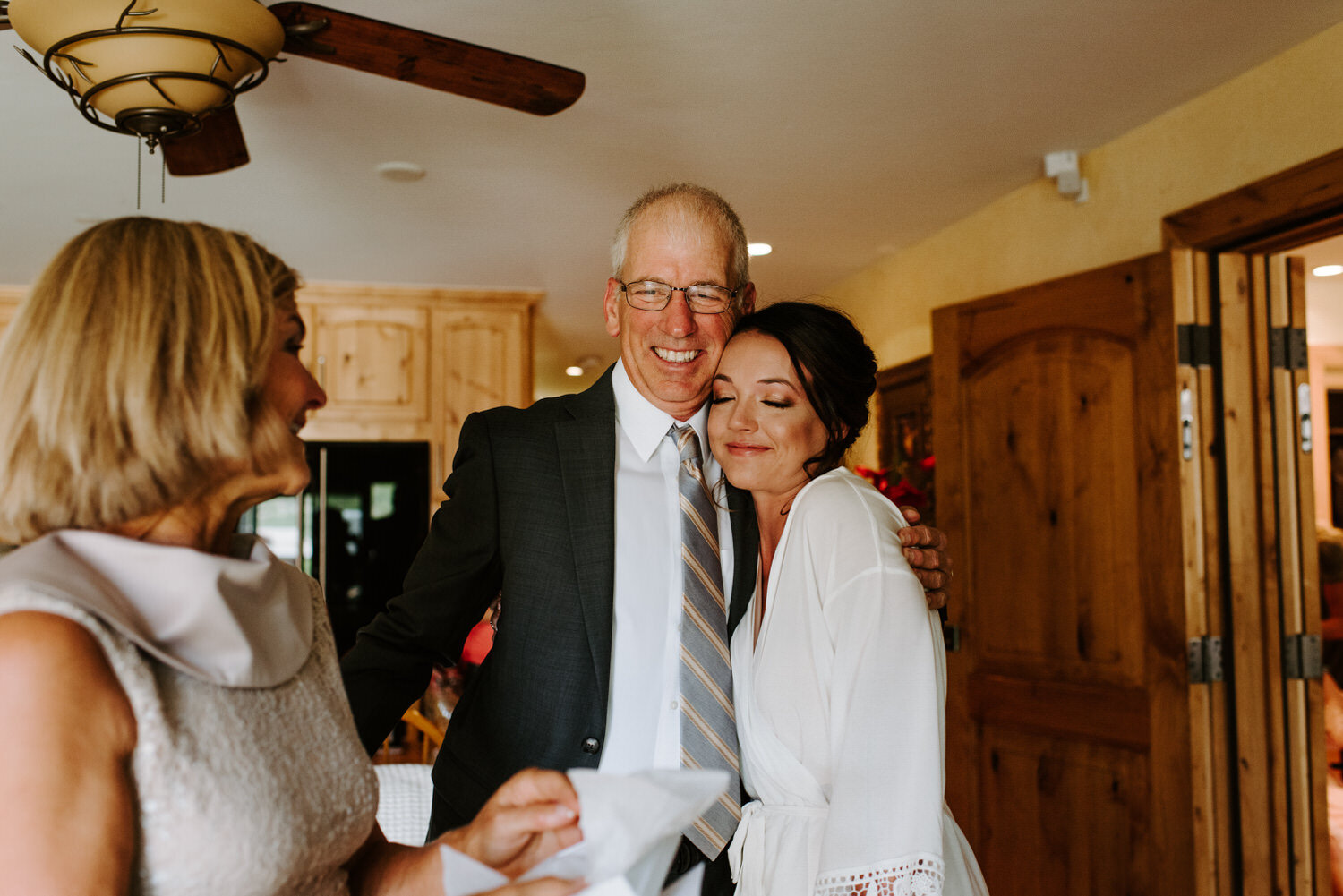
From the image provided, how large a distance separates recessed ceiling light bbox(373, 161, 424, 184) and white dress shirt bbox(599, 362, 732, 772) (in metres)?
2.25

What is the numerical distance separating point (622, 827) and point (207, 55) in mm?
1476

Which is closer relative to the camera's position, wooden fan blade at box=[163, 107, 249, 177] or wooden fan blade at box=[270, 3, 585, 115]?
wooden fan blade at box=[270, 3, 585, 115]

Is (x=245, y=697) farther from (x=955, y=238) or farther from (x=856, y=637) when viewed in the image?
(x=955, y=238)

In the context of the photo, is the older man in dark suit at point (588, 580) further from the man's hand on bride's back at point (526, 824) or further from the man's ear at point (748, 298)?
the man's hand on bride's back at point (526, 824)

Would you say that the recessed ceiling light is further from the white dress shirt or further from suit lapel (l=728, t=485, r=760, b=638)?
suit lapel (l=728, t=485, r=760, b=638)

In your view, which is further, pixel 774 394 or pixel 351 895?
pixel 774 394

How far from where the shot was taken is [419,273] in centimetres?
531

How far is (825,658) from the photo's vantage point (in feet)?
4.59

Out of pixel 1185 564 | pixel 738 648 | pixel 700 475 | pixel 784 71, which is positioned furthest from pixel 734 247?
pixel 1185 564

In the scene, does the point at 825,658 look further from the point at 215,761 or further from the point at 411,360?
the point at 411,360

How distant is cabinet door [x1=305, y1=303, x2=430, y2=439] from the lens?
5504 mm

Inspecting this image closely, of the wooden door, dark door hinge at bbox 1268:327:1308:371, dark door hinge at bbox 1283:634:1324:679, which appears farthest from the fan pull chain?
dark door hinge at bbox 1283:634:1324:679

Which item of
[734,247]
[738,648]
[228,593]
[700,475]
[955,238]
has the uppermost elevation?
[955,238]

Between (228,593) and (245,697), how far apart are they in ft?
0.26
